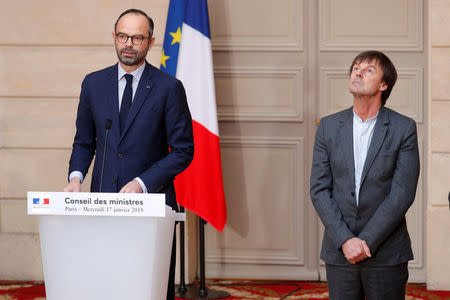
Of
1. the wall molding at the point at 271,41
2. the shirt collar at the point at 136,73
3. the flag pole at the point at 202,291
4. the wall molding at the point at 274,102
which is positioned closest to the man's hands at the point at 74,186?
the shirt collar at the point at 136,73

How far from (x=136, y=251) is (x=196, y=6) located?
2979mm

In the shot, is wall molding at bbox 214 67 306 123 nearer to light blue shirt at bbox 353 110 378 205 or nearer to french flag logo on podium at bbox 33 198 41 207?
light blue shirt at bbox 353 110 378 205

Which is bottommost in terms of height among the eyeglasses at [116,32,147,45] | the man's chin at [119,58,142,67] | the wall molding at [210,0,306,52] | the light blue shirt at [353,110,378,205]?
the light blue shirt at [353,110,378,205]

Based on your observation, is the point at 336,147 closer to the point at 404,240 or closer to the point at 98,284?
the point at 404,240

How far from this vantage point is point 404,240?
9.84 feet

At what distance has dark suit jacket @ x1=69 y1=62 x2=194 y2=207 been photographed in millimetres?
2848

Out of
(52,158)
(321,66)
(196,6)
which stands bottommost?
(52,158)

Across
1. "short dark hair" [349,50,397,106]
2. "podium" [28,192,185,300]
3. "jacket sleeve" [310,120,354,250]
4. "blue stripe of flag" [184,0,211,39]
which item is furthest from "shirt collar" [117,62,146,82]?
"blue stripe of flag" [184,0,211,39]

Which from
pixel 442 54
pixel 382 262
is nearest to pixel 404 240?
pixel 382 262

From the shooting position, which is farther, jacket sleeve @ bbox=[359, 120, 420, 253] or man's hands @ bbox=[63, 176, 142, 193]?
jacket sleeve @ bbox=[359, 120, 420, 253]

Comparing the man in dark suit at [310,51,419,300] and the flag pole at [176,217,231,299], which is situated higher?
the man in dark suit at [310,51,419,300]

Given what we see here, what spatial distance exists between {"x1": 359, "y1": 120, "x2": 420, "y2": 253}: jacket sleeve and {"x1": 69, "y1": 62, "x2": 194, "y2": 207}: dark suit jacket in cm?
83

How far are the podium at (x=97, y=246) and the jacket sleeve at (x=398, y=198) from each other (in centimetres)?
99

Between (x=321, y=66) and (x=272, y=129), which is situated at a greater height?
(x=321, y=66)
